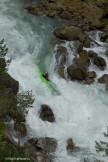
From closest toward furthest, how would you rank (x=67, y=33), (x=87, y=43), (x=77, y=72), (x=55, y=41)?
(x=77, y=72), (x=55, y=41), (x=87, y=43), (x=67, y=33)

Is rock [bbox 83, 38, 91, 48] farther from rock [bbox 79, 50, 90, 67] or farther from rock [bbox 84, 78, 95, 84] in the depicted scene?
rock [bbox 84, 78, 95, 84]

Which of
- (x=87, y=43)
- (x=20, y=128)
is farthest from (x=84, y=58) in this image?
(x=20, y=128)

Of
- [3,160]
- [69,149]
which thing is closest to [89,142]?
[69,149]

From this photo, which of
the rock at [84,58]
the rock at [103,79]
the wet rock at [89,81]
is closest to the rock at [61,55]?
the rock at [84,58]

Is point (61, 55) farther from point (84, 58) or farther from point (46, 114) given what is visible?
point (46, 114)

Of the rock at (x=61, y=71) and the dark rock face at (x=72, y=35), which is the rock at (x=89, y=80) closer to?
the rock at (x=61, y=71)

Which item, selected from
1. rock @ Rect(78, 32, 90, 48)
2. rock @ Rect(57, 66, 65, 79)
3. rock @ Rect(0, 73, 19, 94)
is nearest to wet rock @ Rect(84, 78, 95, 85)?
rock @ Rect(57, 66, 65, 79)
